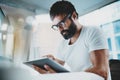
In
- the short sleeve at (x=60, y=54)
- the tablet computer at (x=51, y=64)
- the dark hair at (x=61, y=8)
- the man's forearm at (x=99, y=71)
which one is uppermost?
the dark hair at (x=61, y=8)

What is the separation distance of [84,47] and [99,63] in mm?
144

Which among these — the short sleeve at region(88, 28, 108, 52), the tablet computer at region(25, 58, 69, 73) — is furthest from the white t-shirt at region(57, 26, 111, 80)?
the tablet computer at region(25, 58, 69, 73)

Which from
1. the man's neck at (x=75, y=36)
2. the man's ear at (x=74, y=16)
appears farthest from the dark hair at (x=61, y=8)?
the man's neck at (x=75, y=36)

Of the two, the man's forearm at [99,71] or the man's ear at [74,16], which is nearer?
the man's forearm at [99,71]

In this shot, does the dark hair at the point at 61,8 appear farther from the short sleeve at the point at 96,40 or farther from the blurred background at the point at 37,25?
the short sleeve at the point at 96,40

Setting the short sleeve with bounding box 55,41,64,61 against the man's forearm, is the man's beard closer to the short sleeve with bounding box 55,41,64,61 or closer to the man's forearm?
the short sleeve with bounding box 55,41,64,61

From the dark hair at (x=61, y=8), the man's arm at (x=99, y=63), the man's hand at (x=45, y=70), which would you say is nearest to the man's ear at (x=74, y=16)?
the dark hair at (x=61, y=8)

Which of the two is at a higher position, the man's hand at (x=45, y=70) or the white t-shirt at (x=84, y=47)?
the white t-shirt at (x=84, y=47)

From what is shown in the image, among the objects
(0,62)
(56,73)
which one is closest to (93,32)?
(56,73)

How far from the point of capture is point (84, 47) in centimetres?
119

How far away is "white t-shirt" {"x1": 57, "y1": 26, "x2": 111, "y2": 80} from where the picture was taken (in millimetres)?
1149

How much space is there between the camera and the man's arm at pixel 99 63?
1124 millimetres

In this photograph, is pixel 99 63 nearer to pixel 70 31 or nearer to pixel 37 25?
pixel 70 31

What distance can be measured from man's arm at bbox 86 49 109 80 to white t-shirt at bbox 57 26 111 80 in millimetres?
27
